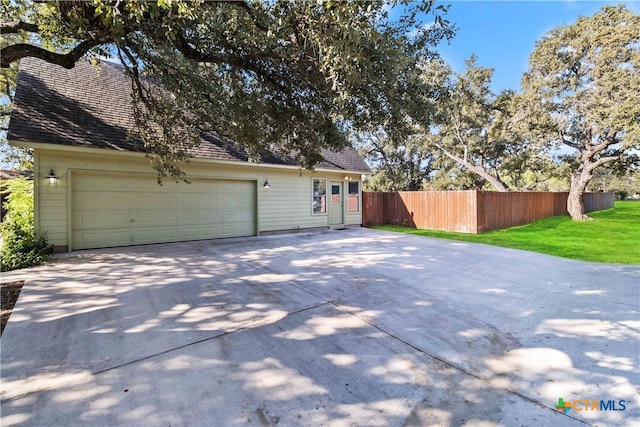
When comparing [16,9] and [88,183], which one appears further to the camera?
[88,183]

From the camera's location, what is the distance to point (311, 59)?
387 cm

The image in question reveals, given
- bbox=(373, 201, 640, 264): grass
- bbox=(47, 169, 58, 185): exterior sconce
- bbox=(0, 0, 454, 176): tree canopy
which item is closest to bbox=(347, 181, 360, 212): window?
bbox=(373, 201, 640, 264): grass

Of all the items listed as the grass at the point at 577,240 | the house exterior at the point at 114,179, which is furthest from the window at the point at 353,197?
the grass at the point at 577,240

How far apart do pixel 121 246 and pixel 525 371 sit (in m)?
8.78

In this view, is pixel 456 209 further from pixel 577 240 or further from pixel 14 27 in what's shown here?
pixel 14 27

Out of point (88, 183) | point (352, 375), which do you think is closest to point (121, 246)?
point (88, 183)

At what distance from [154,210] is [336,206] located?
687 centimetres

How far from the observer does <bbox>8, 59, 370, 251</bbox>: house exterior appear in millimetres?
6902

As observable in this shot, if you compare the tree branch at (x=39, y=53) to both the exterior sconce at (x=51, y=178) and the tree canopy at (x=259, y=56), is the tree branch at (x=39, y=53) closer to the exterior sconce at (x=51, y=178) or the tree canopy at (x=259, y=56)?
the tree canopy at (x=259, y=56)

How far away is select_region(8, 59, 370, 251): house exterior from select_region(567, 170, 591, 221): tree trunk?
15.0 meters

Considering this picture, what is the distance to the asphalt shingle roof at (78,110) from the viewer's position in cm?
674

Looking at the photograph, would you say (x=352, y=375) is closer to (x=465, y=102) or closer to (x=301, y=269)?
(x=301, y=269)

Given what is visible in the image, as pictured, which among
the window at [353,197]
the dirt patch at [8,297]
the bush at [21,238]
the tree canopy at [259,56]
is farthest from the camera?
the window at [353,197]

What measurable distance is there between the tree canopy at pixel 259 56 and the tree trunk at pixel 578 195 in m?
17.0
